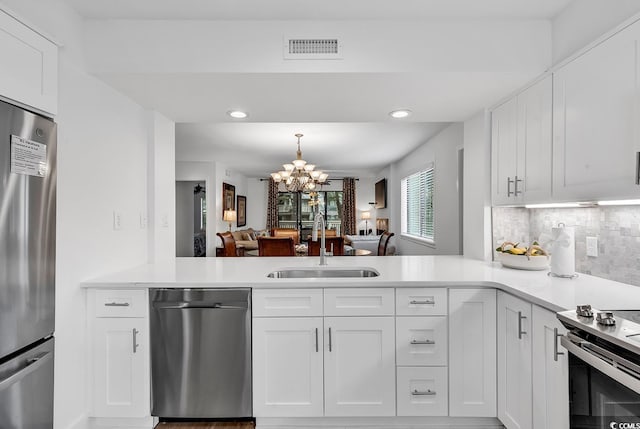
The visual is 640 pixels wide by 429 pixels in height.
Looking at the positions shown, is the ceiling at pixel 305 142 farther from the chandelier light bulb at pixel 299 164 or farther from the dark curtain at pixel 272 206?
the dark curtain at pixel 272 206

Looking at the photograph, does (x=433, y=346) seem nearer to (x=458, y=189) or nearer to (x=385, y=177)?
(x=458, y=189)

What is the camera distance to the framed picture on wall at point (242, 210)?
9076mm

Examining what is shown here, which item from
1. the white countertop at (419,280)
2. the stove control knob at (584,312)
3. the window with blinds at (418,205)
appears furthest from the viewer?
the window with blinds at (418,205)

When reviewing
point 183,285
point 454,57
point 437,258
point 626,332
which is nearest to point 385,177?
point 437,258

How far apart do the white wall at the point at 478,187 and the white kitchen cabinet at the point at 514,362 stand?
0.85 meters

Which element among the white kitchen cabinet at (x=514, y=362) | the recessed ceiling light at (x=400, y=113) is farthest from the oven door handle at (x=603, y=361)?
the recessed ceiling light at (x=400, y=113)

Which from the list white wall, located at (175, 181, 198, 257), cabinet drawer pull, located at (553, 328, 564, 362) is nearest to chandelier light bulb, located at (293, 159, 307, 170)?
white wall, located at (175, 181, 198, 257)

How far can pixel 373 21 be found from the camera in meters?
1.87

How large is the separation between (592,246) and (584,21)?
47.4 inches

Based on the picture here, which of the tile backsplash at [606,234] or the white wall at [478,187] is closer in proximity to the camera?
the tile backsplash at [606,234]

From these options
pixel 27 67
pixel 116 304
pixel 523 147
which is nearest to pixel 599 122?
pixel 523 147

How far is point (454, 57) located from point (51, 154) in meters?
2.09

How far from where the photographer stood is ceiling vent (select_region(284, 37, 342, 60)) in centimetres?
186

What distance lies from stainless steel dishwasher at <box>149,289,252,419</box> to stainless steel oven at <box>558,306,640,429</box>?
1.47 meters
